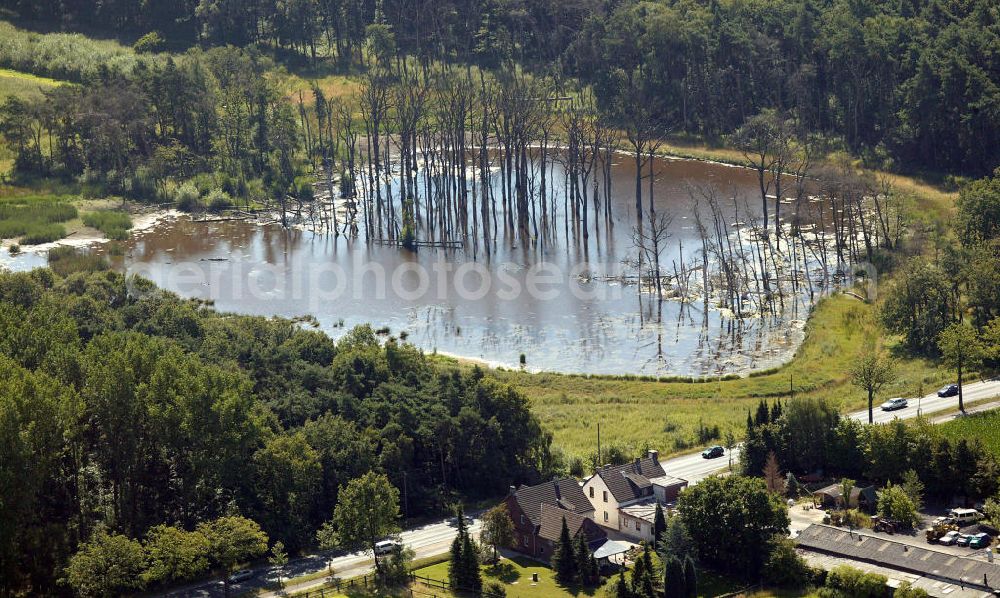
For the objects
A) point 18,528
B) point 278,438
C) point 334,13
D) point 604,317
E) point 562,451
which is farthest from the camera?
point 334,13

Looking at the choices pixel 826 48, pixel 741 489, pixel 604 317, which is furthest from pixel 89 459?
pixel 826 48

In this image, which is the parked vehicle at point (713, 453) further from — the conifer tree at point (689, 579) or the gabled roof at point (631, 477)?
the conifer tree at point (689, 579)

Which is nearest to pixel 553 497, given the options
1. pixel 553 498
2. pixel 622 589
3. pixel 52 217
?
pixel 553 498

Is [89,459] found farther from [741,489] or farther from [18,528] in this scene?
[741,489]

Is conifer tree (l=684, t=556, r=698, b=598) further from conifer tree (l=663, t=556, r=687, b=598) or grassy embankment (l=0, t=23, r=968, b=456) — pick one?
grassy embankment (l=0, t=23, r=968, b=456)

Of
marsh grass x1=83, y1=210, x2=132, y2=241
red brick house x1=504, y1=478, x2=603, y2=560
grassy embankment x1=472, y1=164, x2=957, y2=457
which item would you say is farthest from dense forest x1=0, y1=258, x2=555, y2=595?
marsh grass x1=83, y1=210, x2=132, y2=241

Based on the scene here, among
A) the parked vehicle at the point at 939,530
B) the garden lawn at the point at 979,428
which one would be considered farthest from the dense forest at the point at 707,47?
the parked vehicle at the point at 939,530
